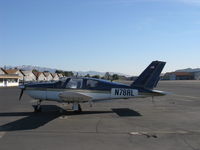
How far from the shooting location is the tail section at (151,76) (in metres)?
13.5

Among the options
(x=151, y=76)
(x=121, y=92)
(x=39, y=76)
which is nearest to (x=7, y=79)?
(x=39, y=76)

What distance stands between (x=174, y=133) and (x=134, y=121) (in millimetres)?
Result: 2423

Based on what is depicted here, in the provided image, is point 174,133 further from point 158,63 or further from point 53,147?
point 158,63

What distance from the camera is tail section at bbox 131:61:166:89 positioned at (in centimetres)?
1345

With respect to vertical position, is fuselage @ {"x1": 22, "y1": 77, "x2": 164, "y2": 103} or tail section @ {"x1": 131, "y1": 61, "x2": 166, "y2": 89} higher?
tail section @ {"x1": 131, "y1": 61, "x2": 166, "y2": 89}

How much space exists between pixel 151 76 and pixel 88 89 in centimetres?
357

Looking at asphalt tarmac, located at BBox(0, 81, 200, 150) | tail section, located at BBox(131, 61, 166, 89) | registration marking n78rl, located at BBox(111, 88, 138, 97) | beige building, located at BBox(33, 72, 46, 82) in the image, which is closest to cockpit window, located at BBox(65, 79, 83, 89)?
registration marking n78rl, located at BBox(111, 88, 138, 97)

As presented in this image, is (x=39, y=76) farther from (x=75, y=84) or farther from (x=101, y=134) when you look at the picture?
(x=101, y=134)

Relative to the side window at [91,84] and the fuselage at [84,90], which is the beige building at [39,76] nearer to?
the fuselage at [84,90]

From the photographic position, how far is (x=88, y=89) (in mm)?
12844

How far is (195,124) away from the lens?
384 inches

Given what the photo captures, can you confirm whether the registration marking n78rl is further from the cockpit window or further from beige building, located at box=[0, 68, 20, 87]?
beige building, located at box=[0, 68, 20, 87]

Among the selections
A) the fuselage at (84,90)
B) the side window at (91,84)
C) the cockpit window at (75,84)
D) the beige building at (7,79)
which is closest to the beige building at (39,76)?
the beige building at (7,79)

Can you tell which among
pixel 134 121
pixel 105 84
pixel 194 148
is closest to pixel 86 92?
pixel 105 84
